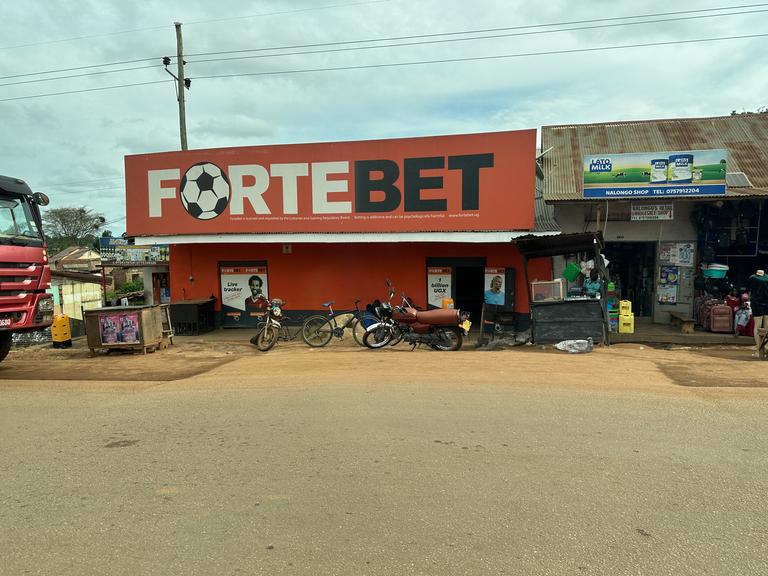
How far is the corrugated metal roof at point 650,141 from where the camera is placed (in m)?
15.5

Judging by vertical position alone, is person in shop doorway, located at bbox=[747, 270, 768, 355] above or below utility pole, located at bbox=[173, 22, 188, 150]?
below

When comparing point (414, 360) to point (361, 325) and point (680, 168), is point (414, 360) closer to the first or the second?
point (361, 325)

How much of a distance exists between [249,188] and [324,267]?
3219 millimetres

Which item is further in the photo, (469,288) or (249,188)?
(469,288)

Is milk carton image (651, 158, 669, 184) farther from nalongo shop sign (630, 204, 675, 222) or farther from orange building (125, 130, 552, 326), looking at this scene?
orange building (125, 130, 552, 326)

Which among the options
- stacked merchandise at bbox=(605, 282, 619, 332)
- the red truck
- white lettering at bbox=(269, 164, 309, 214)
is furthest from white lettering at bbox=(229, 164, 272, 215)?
stacked merchandise at bbox=(605, 282, 619, 332)

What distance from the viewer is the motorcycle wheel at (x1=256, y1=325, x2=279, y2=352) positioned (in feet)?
41.9

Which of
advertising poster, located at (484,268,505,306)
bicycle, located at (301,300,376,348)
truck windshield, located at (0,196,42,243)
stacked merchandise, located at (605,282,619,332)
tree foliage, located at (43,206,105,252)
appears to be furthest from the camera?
tree foliage, located at (43,206,105,252)

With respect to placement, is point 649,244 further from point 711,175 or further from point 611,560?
point 611,560

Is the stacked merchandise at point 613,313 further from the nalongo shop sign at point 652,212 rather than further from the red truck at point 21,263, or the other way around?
the red truck at point 21,263

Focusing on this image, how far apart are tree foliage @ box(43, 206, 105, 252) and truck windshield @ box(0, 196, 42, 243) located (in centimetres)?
6078

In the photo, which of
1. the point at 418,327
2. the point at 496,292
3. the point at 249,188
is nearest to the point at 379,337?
the point at 418,327

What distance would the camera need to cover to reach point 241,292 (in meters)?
16.3

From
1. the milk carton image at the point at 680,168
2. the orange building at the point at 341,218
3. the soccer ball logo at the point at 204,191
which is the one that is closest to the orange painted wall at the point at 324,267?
the orange building at the point at 341,218
